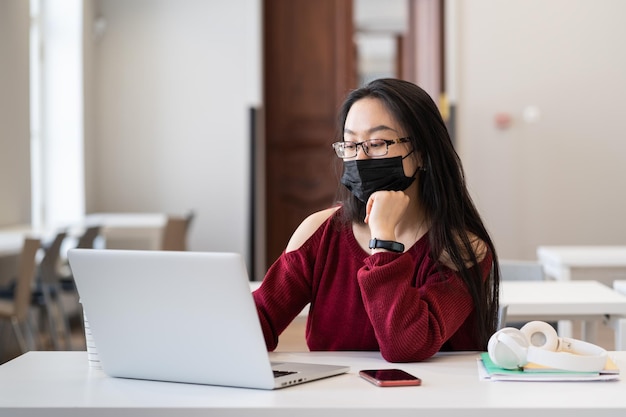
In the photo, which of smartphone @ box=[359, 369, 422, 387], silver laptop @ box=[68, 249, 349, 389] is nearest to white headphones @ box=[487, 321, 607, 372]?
smartphone @ box=[359, 369, 422, 387]

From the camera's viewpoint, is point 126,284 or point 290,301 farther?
point 290,301

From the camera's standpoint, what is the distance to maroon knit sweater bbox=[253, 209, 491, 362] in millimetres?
1896

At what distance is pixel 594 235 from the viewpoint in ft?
23.9

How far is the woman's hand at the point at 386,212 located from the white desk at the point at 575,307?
2.86 ft

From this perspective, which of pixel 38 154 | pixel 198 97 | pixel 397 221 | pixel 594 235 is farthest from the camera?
pixel 198 97

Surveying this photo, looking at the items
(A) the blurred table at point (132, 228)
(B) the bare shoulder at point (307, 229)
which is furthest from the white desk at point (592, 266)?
(A) the blurred table at point (132, 228)

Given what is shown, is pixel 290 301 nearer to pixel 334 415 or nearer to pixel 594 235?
pixel 334 415

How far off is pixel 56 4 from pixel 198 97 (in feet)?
5.28

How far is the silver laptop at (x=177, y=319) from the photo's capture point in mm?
1574

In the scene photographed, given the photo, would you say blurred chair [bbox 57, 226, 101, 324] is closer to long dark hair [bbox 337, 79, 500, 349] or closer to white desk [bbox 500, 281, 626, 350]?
white desk [bbox 500, 281, 626, 350]

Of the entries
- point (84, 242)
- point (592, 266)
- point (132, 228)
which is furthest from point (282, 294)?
point (132, 228)


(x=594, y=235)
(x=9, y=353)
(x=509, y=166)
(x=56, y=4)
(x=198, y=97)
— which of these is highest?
(x=56, y=4)

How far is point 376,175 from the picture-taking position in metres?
2.10

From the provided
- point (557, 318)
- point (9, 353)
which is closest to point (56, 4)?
point (9, 353)
